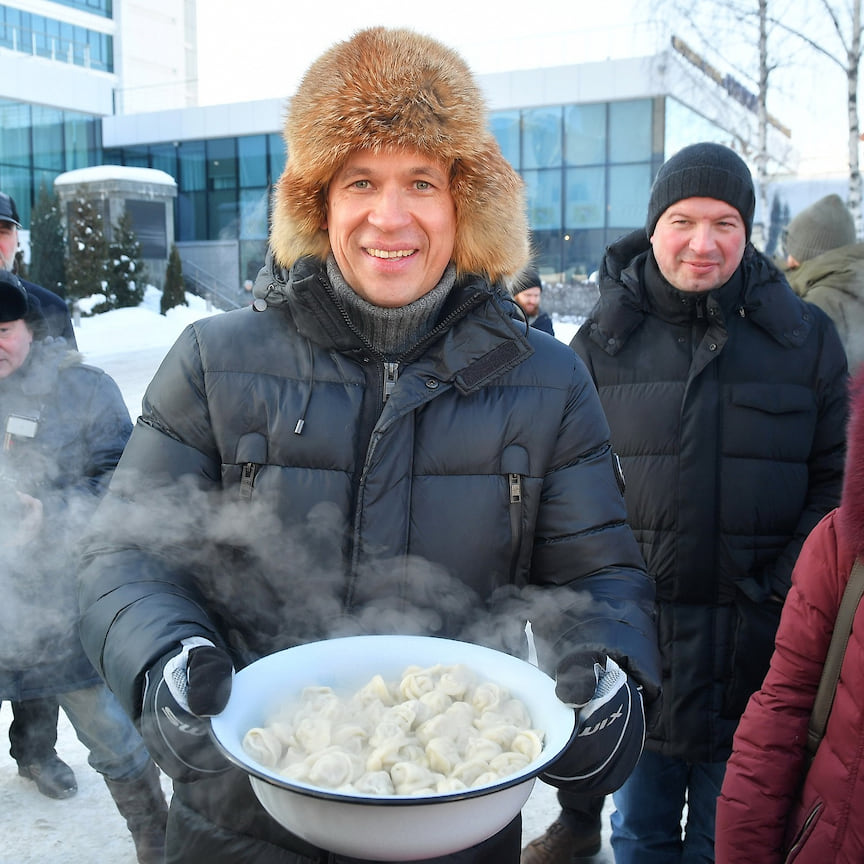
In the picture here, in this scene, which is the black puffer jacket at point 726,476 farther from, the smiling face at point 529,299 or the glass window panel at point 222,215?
the glass window panel at point 222,215

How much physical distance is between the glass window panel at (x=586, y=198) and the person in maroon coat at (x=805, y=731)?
80.6 feet

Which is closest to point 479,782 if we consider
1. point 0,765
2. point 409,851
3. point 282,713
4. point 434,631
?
point 409,851

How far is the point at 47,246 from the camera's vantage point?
23.6 m

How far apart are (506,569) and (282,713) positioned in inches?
24.1

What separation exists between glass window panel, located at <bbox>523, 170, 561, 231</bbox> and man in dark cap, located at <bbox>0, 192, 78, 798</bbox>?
23.2 m

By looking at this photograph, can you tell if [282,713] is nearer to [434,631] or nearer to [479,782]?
[479,782]

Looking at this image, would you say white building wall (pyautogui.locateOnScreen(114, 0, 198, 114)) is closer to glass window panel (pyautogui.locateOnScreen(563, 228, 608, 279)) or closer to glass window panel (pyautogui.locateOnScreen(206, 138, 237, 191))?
glass window panel (pyautogui.locateOnScreen(206, 138, 237, 191))

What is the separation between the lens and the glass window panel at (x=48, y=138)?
29.0 meters

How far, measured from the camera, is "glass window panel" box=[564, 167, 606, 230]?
82.3 feet

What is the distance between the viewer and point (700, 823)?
2686 mm

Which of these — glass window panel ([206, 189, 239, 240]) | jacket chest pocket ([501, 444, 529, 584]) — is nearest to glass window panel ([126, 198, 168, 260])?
glass window panel ([206, 189, 239, 240])

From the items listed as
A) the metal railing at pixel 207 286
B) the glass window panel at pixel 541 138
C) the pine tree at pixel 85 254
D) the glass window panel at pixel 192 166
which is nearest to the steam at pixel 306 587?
the pine tree at pixel 85 254

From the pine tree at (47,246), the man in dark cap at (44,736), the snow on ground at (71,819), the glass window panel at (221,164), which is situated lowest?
the snow on ground at (71,819)

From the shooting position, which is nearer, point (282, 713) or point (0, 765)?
point (282, 713)
